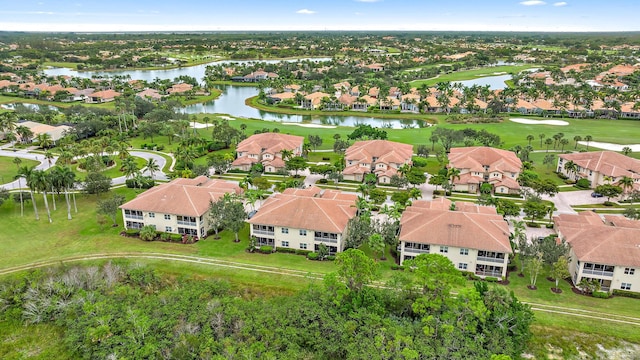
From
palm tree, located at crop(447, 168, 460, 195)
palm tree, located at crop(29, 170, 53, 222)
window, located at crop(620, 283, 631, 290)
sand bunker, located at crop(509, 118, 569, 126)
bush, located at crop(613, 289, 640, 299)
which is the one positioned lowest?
bush, located at crop(613, 289, 640, 299)

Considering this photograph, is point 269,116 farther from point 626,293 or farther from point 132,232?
point 626,293

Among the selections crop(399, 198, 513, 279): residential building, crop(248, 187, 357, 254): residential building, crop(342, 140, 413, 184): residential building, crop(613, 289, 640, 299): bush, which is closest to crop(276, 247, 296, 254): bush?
crop(248, 187, 357, 254): residential building

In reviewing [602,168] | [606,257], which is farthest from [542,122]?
[606,257]

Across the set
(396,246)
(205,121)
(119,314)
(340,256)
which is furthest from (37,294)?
(205,121)

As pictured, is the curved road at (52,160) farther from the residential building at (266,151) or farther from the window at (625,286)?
the window at (625,286)

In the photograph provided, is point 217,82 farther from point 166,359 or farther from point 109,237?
point 166,359

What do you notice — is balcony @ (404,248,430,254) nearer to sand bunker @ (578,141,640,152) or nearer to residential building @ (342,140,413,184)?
residential building @ (342,140,413,184)
